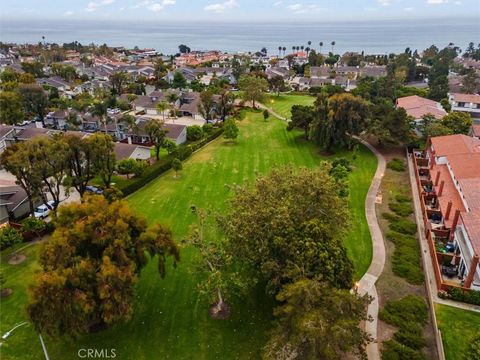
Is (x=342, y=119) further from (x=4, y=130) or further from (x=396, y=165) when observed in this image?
(x=4, y=130)

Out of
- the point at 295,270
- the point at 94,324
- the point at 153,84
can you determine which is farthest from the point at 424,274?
the point at 153,84

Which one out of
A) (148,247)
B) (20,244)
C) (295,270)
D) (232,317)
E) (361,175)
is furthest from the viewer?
(361,175)

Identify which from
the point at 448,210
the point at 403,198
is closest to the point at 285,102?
the point at 403,198

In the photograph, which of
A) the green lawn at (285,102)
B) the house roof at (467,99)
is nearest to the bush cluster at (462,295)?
the green lawn at (285,102)

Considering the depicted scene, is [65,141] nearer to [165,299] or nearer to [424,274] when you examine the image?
[165,299]

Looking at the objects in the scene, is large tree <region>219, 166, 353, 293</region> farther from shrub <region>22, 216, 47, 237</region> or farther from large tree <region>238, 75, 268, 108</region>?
large tree <region>238, 75, 268, 108</region>
